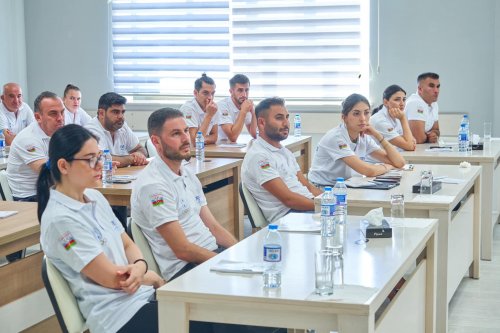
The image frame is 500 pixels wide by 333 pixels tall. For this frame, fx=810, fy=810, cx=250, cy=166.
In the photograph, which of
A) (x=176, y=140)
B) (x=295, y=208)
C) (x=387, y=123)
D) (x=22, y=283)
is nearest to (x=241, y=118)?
(x=387, y=123)

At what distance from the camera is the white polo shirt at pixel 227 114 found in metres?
7.69

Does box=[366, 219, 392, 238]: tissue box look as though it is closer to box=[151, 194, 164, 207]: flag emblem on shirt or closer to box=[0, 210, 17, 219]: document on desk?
box=[151, 194, 164, 207]: flag emblem on shirt

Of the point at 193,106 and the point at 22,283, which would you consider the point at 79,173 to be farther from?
the point at 193,106

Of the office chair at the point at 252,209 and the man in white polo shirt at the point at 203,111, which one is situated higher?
the man in white polo shirt at the point at 203,111

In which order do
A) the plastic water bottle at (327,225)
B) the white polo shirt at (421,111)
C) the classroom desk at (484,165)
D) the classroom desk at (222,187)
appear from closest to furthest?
the plastic water bottle at (327,225) → the classroom desk at (222,187) → the classroom desk at (484,165) → the white polo shirt at (421,111)

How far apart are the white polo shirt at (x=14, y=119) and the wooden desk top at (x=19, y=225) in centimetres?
417

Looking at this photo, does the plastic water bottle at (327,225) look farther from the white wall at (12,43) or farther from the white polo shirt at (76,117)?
the white wall at (12,43)

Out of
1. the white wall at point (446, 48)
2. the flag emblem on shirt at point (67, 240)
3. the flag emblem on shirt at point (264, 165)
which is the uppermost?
the white wall at point (446, 48)

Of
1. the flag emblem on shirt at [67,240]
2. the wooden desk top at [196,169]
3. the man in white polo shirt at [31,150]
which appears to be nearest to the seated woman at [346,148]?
the wooden desk top at [196,169]

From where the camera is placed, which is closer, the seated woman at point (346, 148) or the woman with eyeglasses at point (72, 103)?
the seated woman at point (346, 148)

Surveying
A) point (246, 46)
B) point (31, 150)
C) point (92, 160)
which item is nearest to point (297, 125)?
point (246, 46)

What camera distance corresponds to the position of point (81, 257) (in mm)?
2926

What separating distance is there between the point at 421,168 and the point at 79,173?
320cm

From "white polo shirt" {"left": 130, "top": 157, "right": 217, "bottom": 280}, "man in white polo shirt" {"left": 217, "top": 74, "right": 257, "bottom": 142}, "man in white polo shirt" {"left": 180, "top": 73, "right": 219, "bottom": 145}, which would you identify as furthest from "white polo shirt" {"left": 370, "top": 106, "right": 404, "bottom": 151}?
"white polo shirt" {"left": 130, "top": 157, "right": 217, "bottom": 280}
